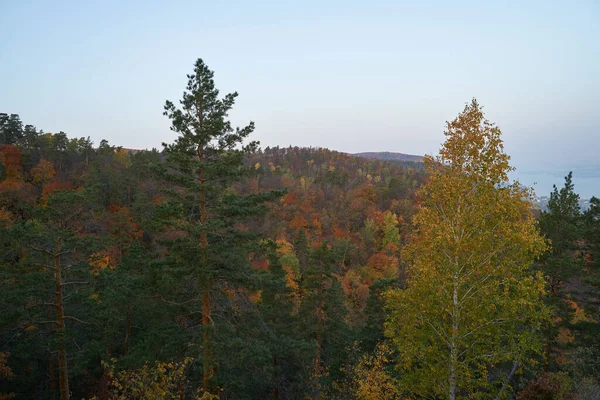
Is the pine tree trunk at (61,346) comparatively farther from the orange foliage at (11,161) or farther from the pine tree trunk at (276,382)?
the orange foliage at (11,161)

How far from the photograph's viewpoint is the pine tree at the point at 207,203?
9.88 metres

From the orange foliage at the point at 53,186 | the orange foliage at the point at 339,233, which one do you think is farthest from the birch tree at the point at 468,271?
the orange foliage at the point at 339,233

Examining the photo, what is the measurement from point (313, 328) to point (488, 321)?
11759 mm

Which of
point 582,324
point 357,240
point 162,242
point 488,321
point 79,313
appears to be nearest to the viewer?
point 488,321

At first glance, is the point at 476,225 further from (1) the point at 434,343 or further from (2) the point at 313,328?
(2) the point at 313,328

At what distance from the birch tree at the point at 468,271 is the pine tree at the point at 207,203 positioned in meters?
5.03

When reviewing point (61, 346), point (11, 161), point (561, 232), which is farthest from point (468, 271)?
point (11, 161)

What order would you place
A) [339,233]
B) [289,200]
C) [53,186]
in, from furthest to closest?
1. [289,200]
2. [339,233]
3. [53,186]

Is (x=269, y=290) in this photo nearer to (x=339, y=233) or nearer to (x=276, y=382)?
(x=276, y=382)

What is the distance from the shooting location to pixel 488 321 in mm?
7559

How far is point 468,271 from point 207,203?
7.72 m

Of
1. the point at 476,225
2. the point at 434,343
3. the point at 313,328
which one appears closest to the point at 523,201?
the point at 476,225

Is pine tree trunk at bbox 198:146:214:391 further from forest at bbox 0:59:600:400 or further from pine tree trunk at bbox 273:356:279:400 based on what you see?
pine tree trunk at bbox 273:356:279:400

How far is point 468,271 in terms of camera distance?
317 inches
